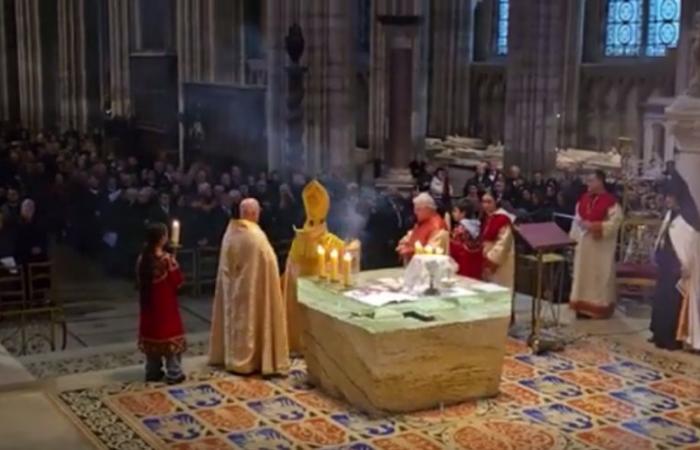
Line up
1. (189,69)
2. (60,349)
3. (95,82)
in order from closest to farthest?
1. (60,349)
2. (189,69)
3. (95,82)

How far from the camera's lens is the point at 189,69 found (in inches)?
1045

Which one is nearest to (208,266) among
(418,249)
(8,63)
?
(418,249)

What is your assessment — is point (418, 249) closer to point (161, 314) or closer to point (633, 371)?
point (161, 314)

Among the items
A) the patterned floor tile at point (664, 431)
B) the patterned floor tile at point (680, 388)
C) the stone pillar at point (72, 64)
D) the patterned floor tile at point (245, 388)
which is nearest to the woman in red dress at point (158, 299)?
the patterned floor tile at point (245, 388)

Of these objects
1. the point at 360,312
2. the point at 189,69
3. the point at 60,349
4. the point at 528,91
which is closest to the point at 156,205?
the point at 60,349

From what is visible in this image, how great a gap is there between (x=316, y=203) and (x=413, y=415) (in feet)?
7.38

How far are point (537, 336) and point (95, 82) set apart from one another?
24.2 metres

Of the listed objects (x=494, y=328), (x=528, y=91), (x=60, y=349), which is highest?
(x=528, y=91)

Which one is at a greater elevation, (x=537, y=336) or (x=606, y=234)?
(x=606, y=234)

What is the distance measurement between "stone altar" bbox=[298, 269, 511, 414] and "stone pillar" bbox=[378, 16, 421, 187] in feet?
37.5

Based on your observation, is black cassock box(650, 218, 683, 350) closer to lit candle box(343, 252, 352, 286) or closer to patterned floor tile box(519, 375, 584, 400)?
patterned floor tile box(519, 375, 584, 400)

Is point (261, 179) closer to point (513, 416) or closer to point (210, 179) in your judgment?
point (210, 179)

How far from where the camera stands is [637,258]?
43.2 feet

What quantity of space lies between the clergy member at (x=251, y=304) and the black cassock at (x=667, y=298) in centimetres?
363
